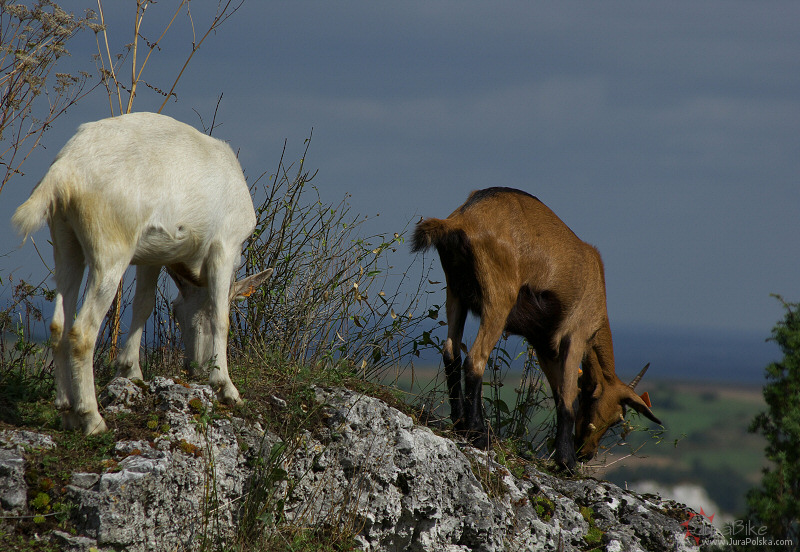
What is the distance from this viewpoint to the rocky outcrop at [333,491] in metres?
3.94

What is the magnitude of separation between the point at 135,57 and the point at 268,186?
5.51 feet

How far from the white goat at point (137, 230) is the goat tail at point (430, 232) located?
53.5 inches

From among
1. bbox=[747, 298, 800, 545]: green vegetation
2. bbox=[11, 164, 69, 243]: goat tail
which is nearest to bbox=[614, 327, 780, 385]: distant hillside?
bbox=[747, 298, 800, 545]: green vegetation

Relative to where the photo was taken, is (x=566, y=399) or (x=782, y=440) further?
(x=566, y=399)

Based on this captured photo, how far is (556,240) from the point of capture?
21.5ft

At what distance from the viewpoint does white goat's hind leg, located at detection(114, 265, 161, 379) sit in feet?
17.2

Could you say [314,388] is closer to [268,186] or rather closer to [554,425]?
[268,186]

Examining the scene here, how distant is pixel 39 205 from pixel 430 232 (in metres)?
2.82

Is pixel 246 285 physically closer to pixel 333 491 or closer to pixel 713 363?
pixel 333 491

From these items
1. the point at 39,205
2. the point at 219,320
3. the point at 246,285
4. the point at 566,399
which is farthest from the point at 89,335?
the point at 566,399

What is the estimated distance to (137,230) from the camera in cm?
436

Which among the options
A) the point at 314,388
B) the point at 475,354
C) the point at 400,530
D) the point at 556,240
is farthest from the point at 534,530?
the point at 556,240

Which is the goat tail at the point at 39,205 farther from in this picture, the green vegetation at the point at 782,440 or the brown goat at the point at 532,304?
the green vegetation at the point at 782,440

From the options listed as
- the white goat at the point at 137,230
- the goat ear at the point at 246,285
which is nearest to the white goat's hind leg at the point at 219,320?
the white goat at the point at 137,230
